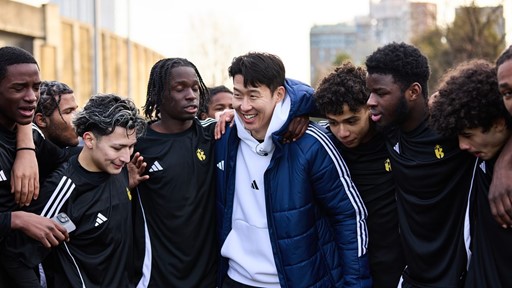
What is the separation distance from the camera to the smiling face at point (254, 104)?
495 centimetres

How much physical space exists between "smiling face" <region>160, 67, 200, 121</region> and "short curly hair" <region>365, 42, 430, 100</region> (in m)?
1.35

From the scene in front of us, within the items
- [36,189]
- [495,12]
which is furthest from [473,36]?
[36,189]

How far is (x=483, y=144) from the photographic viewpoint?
163 inches

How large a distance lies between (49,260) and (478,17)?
2123 cm

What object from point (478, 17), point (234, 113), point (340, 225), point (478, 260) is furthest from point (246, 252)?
point (478, 17)

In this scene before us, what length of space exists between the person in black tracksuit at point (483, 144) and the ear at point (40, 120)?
3195 mm

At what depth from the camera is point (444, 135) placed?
4336 millimetres

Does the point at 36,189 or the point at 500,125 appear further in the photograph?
the point at 36,189

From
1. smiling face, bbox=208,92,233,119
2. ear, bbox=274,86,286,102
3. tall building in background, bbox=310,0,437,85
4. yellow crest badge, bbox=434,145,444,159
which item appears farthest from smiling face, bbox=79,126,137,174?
tall building in background, bbox=310,0,437,85

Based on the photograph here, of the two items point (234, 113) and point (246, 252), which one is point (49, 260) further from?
point (234, 113)

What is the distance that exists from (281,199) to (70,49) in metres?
28.2

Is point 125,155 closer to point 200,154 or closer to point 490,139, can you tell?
point 200,154

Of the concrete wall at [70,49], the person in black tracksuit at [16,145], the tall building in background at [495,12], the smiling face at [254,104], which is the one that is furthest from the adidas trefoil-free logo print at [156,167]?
the tall building in background at [495,12]

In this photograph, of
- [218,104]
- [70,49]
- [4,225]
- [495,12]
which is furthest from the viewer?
[70,49]
